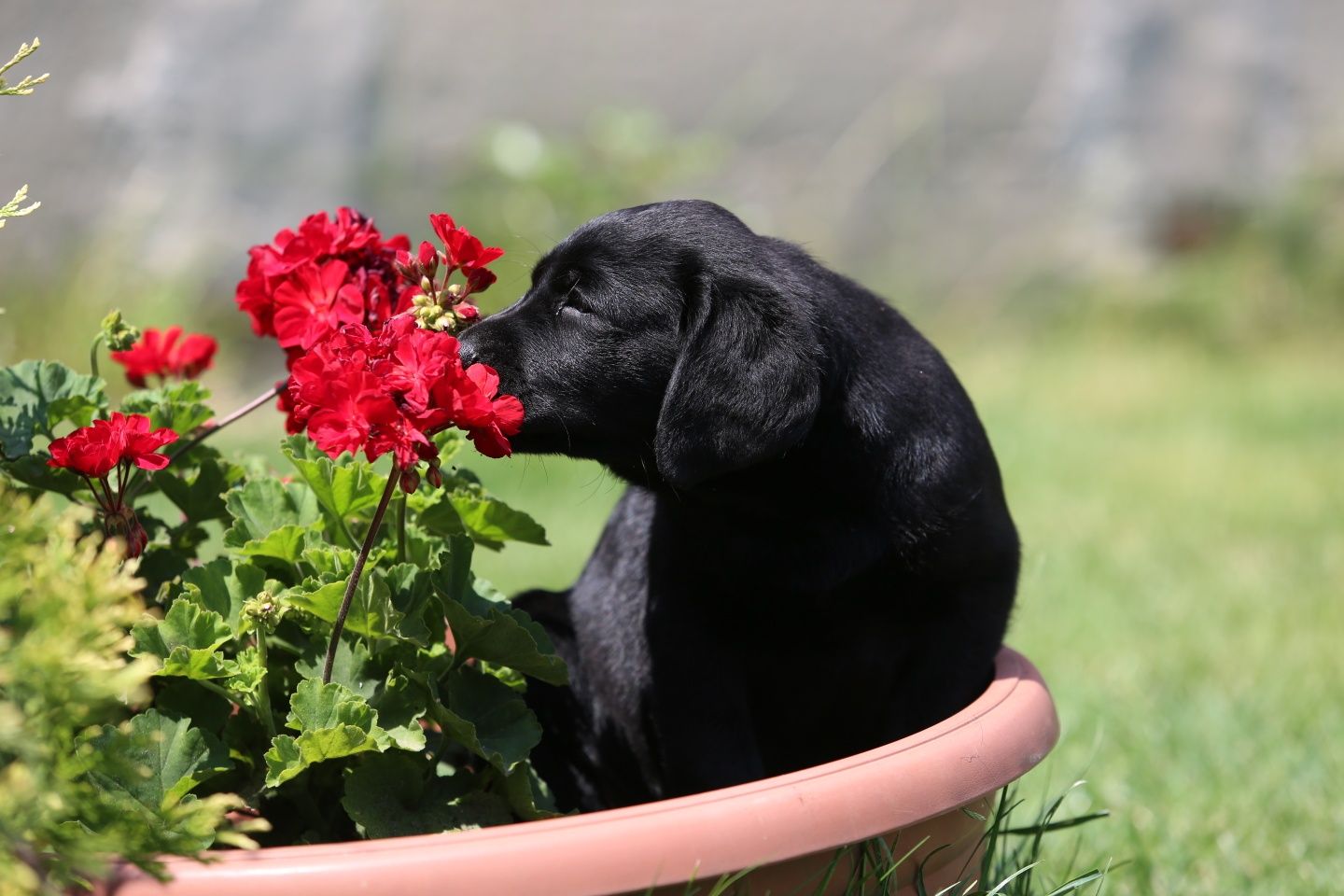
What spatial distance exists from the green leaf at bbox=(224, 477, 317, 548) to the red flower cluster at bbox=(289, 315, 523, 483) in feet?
1.01

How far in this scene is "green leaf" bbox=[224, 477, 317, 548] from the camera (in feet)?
4.85

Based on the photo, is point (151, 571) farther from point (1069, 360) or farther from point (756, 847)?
point (1069, 360)

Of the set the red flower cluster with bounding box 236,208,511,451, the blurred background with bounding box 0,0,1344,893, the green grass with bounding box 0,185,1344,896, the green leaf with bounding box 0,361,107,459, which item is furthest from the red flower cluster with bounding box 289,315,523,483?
the blurred background with bounding box 0,0,1344,893

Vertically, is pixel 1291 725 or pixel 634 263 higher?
pixel 634 263

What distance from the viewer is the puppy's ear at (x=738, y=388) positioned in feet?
4.86

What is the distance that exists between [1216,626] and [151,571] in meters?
2.55

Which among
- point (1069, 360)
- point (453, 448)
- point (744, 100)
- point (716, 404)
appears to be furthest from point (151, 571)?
point (744, 100)

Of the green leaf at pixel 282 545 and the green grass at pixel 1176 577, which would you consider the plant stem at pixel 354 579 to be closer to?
the green leaf at pixel 282 545

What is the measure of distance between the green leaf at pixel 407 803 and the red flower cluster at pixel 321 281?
437 millimetres

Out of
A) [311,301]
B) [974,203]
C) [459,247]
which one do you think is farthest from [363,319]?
[974,203]

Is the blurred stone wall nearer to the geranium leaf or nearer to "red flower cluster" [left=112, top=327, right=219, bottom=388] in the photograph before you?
"red flower cluster" [left=112, top=327, right=219, bottom=388]

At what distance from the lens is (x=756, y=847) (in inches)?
42.5

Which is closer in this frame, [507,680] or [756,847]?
[756,847]

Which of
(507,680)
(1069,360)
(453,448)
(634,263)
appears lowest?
(1069,360)
